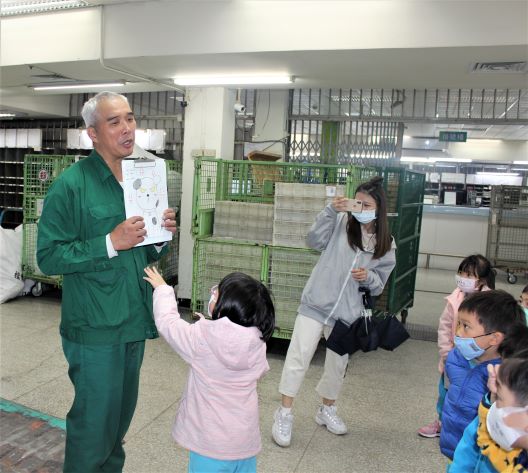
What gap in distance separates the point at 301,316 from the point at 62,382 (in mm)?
1899

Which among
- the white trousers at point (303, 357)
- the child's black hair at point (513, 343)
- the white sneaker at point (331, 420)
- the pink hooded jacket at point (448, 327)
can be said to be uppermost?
the child's black hair at point (513, 343)

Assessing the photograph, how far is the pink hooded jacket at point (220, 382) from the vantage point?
166 centimetres

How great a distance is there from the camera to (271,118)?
7.34m

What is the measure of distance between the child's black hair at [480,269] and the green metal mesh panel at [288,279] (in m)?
1.61

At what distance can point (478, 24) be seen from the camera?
388cm

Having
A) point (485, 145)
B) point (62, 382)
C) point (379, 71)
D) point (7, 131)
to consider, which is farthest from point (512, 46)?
point (485, 145)

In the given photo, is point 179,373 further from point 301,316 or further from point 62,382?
point 301,316

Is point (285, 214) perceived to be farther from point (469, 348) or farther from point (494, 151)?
point (494, 151)

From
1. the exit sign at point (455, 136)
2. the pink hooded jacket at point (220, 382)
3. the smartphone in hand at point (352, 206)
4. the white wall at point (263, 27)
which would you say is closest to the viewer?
the pink hooded jacket at point (220, 382)

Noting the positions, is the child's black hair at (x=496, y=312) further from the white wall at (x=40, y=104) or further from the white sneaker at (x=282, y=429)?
the white wall at (x=40, y=104)

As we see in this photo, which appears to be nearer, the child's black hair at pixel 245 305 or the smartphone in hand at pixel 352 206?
the child's black hair at pixel 245 305

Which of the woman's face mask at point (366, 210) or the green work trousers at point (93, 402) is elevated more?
the woman's face mask at point (366, 210)

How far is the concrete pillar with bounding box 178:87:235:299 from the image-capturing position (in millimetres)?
5852

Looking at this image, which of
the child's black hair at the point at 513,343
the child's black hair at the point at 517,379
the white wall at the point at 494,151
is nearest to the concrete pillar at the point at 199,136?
the child's black hair at the point at 513,343
